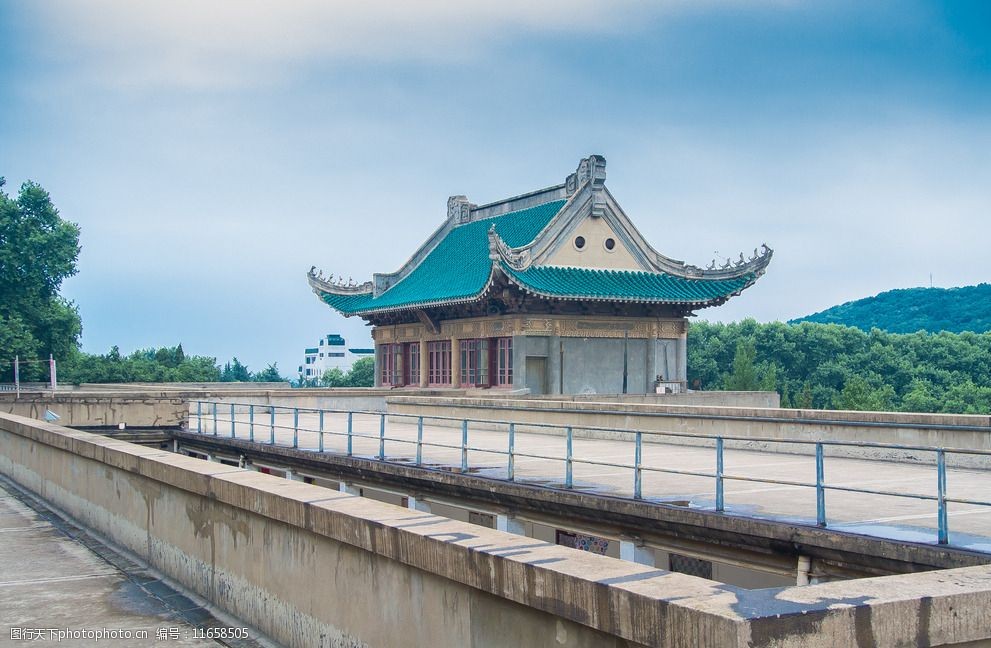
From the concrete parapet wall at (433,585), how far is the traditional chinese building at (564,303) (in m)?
30.1

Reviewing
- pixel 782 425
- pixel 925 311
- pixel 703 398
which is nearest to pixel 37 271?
pixel 703 398

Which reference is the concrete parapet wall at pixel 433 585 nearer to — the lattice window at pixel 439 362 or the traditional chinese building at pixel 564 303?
the traditional chinese building at pixel 564 303

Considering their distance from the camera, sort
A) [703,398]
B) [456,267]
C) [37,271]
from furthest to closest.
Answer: [37,271] → [456,267] → [703,398]

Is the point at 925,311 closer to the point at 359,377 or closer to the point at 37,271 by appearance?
the point at 359,377

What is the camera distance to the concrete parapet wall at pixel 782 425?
54.9 feet

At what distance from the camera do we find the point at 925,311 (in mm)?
174750

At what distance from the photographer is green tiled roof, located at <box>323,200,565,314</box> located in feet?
149

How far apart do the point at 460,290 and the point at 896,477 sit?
30.6m

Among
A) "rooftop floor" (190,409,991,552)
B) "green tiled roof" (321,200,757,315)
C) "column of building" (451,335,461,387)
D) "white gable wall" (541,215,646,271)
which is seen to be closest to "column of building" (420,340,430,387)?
"green tiled roof" (321,200,757,315)

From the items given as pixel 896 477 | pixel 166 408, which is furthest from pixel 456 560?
pixel 166 408

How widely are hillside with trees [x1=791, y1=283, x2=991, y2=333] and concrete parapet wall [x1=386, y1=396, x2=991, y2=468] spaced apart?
14247 cm

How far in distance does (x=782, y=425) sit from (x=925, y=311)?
557ft

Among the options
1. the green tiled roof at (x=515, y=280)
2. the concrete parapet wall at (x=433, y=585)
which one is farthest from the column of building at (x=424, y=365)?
the concrete parapet wall at (x=433, y=585)

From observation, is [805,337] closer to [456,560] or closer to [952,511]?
[952,511]
